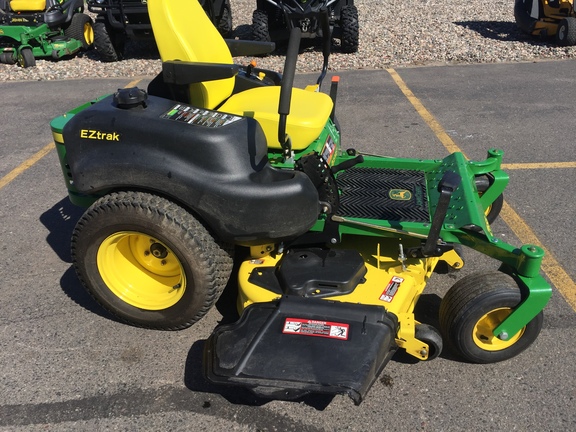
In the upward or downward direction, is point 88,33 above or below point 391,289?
above

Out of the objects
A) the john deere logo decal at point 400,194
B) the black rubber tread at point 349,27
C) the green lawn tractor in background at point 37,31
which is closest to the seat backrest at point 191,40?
the john deere logo decal at point 400,194

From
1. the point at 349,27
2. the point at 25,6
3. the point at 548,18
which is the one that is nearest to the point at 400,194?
the point at 349,27

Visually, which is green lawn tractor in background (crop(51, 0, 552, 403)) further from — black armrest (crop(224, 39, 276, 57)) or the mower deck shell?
black armrest (crop(224, 39, 276, 57))

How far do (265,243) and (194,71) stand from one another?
83 cm

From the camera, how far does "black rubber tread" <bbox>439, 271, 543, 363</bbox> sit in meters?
2.31

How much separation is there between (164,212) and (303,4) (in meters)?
5.91

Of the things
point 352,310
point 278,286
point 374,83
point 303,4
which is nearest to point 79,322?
point 278,286

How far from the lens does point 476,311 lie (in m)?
2.33

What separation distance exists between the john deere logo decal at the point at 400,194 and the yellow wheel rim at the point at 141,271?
1.18 meters

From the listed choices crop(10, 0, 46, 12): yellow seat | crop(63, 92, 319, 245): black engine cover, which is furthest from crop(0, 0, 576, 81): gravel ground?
crop(63, 92, 319, 245): black engine cover

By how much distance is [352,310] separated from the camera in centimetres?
227

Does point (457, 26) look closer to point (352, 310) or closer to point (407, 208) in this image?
point (407, 208)

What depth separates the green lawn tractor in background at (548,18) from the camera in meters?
7.72

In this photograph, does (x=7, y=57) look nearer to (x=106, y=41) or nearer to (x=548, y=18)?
(x=106, y=41)
